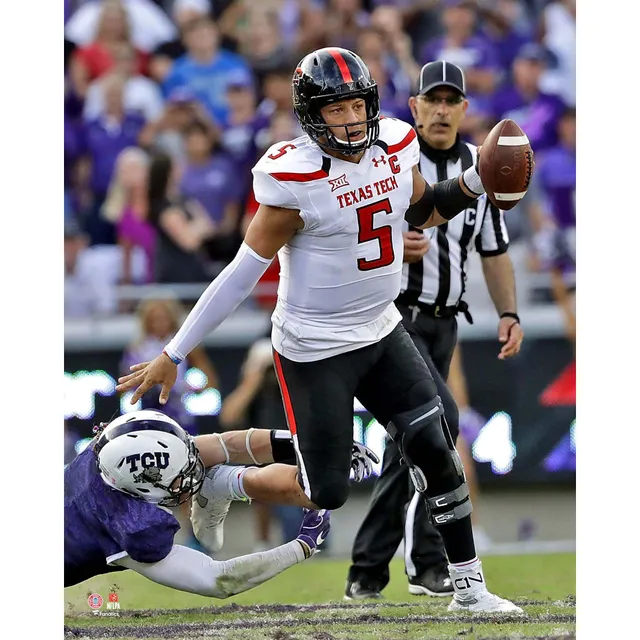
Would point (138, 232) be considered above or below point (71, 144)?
below

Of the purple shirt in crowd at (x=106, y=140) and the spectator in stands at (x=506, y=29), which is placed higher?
the spectator in stands at (x=506, y=29)

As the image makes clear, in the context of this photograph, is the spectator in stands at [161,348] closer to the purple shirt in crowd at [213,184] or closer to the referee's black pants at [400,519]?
the purple shirt in crowd at [213,184]

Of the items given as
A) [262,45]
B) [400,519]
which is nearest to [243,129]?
[262,45]

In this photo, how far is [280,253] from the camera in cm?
351

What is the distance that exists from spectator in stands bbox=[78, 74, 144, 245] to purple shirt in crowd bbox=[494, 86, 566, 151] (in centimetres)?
215

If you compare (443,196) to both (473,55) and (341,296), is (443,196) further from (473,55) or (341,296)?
(473,55)

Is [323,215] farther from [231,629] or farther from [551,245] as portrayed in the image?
[551,245]

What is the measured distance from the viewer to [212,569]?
3439mm

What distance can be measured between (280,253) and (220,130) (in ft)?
11.4

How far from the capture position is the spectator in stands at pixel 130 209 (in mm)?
5957

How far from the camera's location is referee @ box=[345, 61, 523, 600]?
417cm

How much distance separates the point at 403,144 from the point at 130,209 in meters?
2.90

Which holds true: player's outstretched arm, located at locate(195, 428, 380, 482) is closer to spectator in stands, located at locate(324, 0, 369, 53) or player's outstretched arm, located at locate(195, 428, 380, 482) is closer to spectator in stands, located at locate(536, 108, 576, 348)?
spectator in stands, located at locate(536, 108, 576, 348)

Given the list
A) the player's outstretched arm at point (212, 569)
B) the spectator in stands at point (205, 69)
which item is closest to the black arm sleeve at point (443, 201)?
the player's outstretched arm at point (212, 569)
